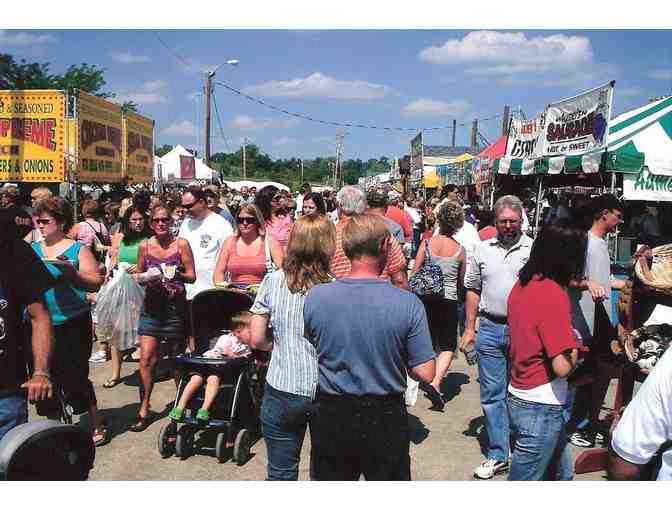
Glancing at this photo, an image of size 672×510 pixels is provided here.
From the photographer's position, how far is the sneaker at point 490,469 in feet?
14.1

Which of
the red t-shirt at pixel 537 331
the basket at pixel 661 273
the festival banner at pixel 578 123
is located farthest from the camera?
the festival banner at pixel 578 123

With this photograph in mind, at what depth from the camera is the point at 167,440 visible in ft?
15.2

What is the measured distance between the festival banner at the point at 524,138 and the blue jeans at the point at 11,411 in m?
11.3

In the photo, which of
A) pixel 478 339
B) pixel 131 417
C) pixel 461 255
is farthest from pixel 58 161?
pixel 478 339

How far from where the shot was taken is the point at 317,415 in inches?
105

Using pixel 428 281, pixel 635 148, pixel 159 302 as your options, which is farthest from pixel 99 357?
pixel 635 148

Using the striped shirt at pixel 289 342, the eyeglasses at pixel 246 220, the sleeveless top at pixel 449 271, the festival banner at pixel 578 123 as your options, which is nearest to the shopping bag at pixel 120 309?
the eyeglasses at pixel 246 220

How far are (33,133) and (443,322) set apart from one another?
9.24 metres

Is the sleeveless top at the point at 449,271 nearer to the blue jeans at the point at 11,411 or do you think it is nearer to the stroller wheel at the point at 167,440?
the stroller wheel at the point at 167,440

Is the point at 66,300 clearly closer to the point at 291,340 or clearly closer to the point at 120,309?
the point at 120,309

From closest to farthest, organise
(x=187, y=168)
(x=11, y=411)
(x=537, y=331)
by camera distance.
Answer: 1. (x=11, y=411)
2. (x=537, y=331)
3. (x=187, y=168)

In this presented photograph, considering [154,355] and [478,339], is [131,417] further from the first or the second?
[478,339]

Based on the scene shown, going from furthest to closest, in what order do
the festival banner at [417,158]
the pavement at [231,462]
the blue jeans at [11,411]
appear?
the festival banner at [417,158] < the pavement at [231,462] < the blue jeans at [11,411]

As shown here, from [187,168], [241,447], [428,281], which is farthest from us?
[187,168]
